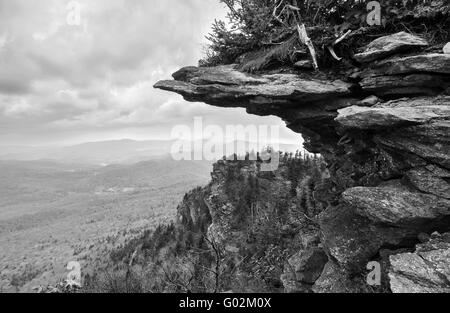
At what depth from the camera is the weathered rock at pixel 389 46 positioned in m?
9.60

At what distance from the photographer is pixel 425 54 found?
9.23m

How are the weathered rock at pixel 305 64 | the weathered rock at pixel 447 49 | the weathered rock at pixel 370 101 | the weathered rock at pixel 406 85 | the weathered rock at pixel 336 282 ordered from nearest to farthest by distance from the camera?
1. the weathered rock at pixel 447 49
2. the weathered rock at pixel 406 85
3. the weathered rock at pixel 336 282
4. the weathered rock at pixel 370 101
5. the weathered rock at pixel 305 64

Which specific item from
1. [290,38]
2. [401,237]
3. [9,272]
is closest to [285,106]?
[290,38]

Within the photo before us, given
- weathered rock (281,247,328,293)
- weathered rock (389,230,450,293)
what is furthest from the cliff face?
weathered rock (281,247,328,293)

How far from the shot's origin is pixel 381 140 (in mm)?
9945

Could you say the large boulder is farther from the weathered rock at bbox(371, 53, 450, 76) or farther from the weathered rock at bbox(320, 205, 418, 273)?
the weathered rock at bbox(320, 205, 418, 273)

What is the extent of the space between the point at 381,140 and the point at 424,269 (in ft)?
14.7

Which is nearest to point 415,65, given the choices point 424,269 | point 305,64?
point 305,64

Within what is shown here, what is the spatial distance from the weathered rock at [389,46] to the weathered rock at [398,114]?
188cm

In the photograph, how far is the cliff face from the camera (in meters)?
8.56

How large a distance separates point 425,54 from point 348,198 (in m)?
5.76

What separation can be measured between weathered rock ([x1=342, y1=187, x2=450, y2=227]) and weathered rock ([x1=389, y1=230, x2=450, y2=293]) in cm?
72

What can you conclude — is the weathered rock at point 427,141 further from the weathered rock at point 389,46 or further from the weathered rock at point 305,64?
the weathered rock at point 305,64

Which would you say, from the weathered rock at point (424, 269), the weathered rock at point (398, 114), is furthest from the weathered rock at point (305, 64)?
the weathered rock at point (424, 269)
